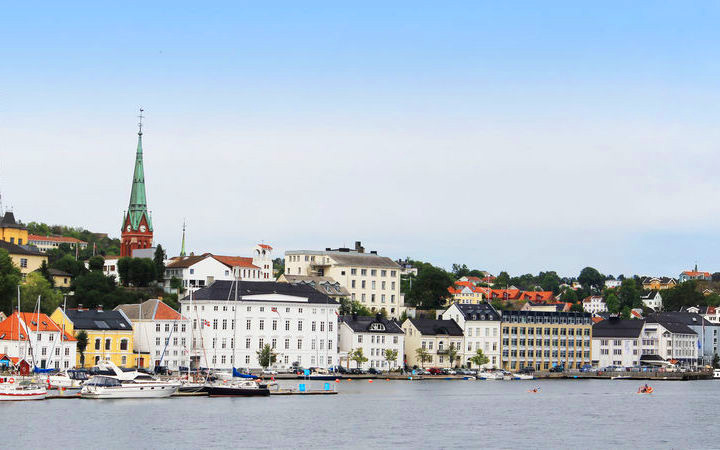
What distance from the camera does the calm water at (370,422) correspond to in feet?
210

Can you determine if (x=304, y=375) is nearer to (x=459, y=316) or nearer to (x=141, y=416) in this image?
(x=459, y=316)

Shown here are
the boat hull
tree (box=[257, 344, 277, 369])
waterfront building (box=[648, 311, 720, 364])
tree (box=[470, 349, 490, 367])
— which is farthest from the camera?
waterfront building (box=[648, 311, 720, 364])

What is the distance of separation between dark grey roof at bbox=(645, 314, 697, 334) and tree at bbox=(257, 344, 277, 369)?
67.9m

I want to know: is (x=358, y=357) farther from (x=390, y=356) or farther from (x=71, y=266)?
(x=71, y=266)

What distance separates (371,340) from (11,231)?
5924cm

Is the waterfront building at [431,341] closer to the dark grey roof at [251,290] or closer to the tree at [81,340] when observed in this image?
the dark grey roof at [251,290]

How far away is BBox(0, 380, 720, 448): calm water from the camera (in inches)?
2522

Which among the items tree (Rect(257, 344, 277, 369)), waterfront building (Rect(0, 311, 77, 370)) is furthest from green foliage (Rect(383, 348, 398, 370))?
waterfront building (Rect(0, 311, 77, 370))

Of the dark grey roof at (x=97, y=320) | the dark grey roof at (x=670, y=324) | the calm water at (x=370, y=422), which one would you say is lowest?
the calm water at (x=370, y=422)

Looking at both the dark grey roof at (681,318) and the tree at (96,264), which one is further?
the dark grey roof at (681,318)

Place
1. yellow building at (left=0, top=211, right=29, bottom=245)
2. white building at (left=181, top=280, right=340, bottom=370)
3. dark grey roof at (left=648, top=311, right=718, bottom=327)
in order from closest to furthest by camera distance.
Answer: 1. white building at (left=181, top=280, right=340, bottom=370)
2. yellow building at (left=0, top=211, right=29, bottom=245)
3. dark grey roof at (left=648, top=311, right=718, bottom=327)

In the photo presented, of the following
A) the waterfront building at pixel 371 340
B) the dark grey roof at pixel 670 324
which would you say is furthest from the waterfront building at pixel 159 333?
the dark grey roof at pixel 670 324

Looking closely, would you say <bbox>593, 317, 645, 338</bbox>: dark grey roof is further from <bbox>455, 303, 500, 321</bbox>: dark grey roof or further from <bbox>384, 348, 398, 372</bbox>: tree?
<bbox>384, 348, 398, 372</bbox>: tree

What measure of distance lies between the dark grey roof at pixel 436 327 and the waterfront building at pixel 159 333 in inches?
1217
